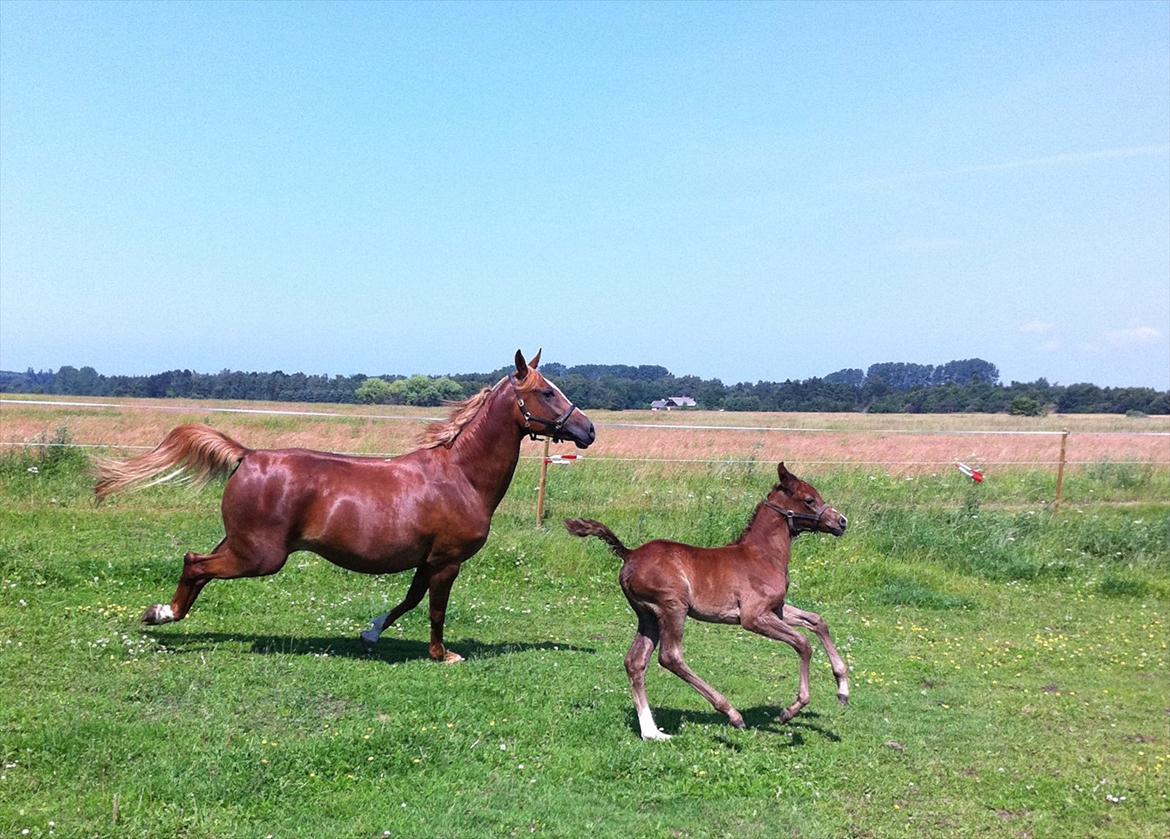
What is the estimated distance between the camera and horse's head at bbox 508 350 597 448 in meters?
8.15

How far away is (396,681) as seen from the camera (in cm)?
740

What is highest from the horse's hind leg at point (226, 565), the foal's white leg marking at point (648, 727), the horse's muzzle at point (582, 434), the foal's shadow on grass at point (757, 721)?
Result: the horse's muzzle at point (582, 434)

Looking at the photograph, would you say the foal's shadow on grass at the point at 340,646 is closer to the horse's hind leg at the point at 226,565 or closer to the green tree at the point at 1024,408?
the horse's hind leg at the point at 226,565

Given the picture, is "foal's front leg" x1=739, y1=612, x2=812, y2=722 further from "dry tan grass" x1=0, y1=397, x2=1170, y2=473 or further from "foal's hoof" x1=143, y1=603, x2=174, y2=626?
"dry tan grass" x1=0, y1=397, x2=1170, y2=473

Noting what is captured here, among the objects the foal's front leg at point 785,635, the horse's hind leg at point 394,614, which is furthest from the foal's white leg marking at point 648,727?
the horse's hind leg at point 394,614

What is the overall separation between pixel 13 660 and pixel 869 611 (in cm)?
938

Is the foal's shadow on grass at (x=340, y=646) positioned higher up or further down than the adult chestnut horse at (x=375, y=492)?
further down

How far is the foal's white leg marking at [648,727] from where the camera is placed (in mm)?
6480

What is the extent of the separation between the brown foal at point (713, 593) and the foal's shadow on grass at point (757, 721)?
6.3 inches

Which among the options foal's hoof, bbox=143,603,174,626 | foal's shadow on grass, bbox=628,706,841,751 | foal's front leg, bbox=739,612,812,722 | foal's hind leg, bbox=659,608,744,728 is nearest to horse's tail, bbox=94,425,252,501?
foal's hoof, bbox=143,603,174,626

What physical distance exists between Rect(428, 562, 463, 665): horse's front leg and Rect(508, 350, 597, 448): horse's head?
1.42m

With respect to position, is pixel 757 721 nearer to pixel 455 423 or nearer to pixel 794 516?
pixel 794 516

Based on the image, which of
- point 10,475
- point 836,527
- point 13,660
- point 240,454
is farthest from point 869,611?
point 10,475

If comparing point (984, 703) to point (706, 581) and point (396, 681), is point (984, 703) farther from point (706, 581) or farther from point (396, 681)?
point (396, 681)
